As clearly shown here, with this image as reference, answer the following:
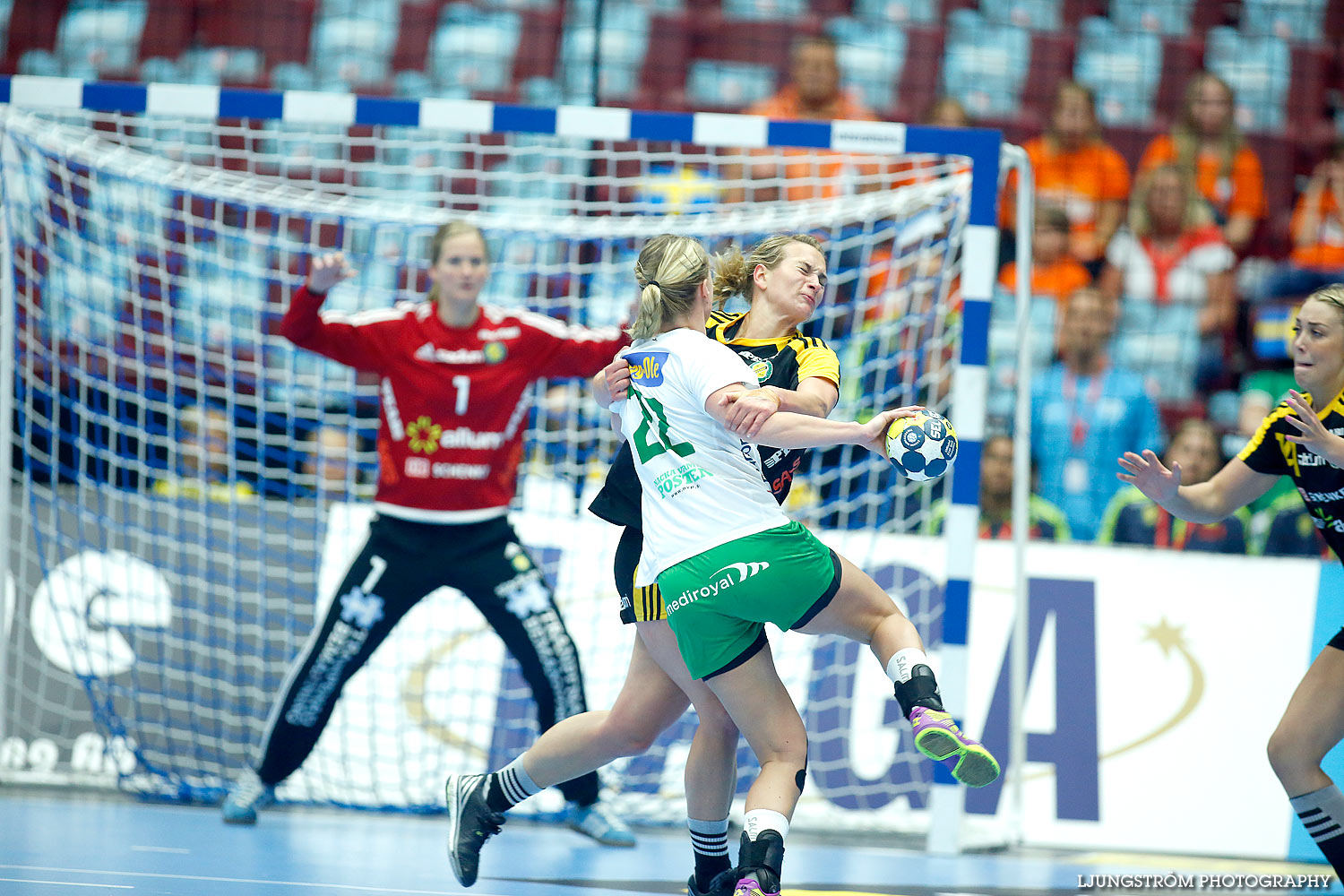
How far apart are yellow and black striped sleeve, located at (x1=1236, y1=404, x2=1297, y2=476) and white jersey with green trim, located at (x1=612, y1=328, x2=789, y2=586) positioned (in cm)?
173

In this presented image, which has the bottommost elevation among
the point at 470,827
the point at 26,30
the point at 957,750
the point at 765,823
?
the point at 470,827

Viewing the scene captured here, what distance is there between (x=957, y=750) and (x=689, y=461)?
3.04ft

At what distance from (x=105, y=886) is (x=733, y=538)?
2099mm

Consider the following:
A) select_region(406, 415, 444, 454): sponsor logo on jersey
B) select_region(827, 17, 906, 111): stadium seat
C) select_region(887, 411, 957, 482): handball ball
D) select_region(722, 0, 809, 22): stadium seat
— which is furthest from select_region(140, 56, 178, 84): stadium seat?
select_region(887, 411, 957, 482): handball ball

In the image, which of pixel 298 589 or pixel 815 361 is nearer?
pixel 815 361

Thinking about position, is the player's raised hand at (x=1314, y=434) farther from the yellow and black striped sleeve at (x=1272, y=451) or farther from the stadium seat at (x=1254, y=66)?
the stadium seat at (x=1254, y=66)

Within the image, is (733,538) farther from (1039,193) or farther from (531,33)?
(531,33)

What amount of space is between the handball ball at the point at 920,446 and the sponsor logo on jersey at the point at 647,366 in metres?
0.59

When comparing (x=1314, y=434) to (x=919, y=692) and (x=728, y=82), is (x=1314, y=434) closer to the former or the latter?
(x=919, y=692)

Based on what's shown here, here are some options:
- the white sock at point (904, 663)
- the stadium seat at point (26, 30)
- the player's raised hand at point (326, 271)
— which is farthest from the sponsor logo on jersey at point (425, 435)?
the stadium seat at point (26, 30)

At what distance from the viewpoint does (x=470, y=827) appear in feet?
12.5

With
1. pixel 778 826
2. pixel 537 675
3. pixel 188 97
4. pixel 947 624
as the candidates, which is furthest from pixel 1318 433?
pixel 188 97

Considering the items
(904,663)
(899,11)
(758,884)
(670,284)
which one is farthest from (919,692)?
(899,11)

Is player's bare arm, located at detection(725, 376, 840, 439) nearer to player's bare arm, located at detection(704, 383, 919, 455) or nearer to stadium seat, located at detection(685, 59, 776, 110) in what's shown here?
player's bare arm, located at detection(704, 383, 919, 455)
